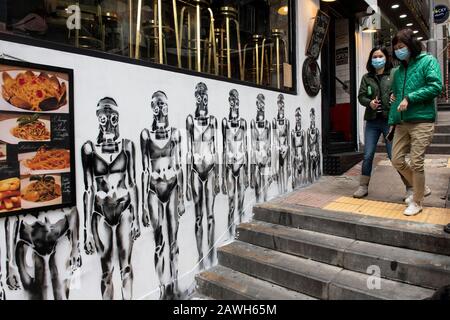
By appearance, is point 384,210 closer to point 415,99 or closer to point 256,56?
point 415,99

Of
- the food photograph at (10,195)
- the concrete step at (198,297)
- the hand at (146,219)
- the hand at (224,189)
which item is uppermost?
the food photograph at (10,195)

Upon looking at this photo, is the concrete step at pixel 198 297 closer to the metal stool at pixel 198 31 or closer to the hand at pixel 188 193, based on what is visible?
the hand at pixel 188 193

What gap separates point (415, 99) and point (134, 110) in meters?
2.71

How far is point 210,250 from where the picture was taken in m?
3.60

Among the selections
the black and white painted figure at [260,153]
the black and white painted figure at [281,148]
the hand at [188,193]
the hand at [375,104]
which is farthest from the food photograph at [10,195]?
the hand at [375,104]

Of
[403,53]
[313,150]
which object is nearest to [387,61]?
[403,53]

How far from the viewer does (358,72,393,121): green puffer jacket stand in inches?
167

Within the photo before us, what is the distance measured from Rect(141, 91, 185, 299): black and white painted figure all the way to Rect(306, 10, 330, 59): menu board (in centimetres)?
341

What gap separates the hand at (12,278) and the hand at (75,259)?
13.9 inches

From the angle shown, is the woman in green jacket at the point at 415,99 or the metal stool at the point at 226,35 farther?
the metal stool at the point at 226,35

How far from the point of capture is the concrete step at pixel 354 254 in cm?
266

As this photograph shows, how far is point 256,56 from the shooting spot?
15.7 feet

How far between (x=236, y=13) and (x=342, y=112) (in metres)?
4.16

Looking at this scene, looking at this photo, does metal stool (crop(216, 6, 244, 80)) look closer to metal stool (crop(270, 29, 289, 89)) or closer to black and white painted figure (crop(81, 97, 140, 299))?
metal stool (crop(270, 29, 289, 89))
